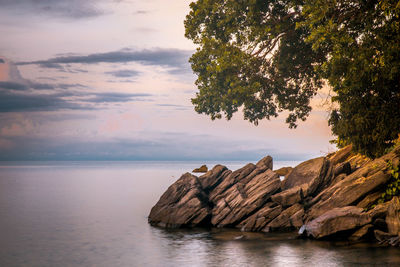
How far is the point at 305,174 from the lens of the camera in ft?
101

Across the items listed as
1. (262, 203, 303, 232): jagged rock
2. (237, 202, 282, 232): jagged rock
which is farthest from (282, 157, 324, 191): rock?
(237, 202, 282, 232): jagged rock

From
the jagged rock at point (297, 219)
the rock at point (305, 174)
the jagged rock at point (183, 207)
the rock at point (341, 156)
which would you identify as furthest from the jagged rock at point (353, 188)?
the rock at point (341, 156)

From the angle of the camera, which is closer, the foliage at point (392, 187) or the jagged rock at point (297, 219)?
the foliage at point (392, 187)

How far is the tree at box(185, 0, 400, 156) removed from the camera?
24.1 metres

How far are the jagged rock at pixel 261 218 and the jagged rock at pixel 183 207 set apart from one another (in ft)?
11.5

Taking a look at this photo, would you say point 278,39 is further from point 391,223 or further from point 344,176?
point 391,223

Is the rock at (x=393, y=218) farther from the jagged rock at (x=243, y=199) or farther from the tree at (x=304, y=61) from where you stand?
the jagged rock at (x=243, y=199)

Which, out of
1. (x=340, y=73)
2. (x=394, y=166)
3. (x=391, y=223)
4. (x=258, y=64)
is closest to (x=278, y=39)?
(x=258, y=64)

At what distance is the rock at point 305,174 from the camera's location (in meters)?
30.0

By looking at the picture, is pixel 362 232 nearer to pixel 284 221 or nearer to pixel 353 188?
pixel 353 188

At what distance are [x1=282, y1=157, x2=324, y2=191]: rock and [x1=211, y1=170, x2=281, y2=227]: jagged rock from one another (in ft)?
4.44

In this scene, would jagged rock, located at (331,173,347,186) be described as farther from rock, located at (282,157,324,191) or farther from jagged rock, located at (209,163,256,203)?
jagged rock, located at (209,163,256,203)

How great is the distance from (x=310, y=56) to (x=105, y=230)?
20.9m

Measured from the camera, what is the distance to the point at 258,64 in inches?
1278
